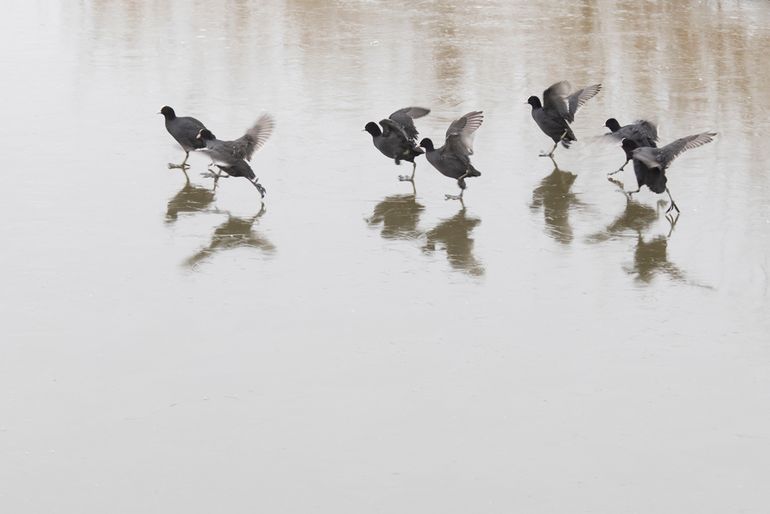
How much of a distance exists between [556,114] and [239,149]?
2.83 meters

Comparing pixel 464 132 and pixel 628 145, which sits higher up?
pixel 464 132

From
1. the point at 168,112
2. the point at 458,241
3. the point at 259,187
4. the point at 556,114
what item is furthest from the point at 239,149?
the point at 556,114

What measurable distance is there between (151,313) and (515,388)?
7.24 feet

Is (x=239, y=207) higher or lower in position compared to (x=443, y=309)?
higher

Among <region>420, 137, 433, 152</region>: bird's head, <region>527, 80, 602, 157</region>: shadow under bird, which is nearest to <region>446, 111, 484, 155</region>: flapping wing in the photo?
<region>420, 137, 433, 152</region>: bird's head

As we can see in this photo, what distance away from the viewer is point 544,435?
5.79m

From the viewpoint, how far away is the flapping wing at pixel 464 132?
9.39 meters

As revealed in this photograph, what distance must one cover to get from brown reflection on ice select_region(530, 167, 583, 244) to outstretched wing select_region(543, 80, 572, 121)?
0.59m

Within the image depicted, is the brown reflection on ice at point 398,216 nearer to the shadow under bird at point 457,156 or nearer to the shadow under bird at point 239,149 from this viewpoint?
the shadow under bird at point 457,156

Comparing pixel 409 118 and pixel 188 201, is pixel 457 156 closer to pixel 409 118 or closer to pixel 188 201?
pixel 409 118

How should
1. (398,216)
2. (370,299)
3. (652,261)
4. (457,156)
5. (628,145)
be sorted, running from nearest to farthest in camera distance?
(370,299) < (652,261) < (398,216) < (457,156) < (628,145)

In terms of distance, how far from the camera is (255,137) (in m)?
9.52

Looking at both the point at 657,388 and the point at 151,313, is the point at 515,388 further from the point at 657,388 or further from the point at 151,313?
the point at 151,313

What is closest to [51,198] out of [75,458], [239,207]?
[239,207]
